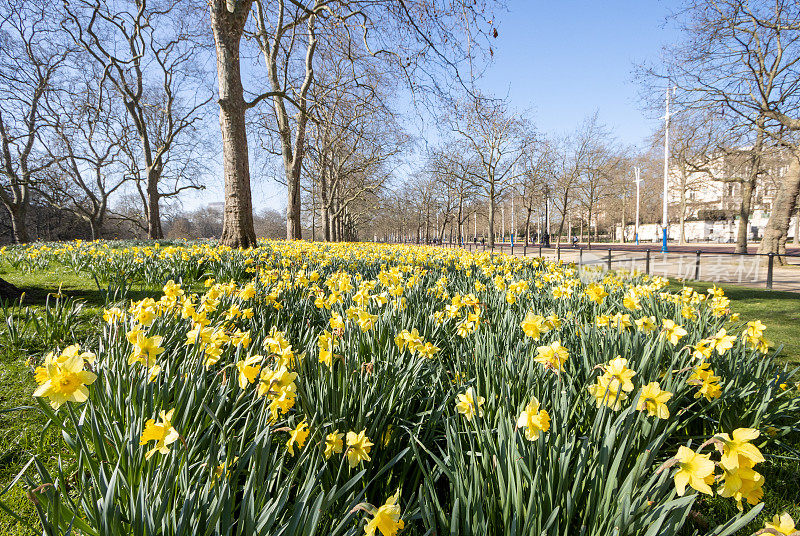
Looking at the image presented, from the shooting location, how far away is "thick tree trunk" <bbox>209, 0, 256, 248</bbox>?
7.84 metres

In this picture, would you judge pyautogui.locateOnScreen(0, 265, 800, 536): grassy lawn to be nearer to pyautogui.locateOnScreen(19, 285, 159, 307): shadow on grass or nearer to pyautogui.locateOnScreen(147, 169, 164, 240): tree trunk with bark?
pyautogui.locateOnScreen(19, 285, 159, 307): shadow on grass

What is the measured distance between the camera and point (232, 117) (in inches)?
309

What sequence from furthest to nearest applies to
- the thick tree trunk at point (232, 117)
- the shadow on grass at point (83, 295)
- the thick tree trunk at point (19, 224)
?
the thick tree trunk at point (19, 224) → the thick tree trunk at point (232, 117) → the shadow on grass at point (83, 295)

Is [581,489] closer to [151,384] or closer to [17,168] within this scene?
[151,384]

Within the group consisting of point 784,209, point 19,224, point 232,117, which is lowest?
point 784,209

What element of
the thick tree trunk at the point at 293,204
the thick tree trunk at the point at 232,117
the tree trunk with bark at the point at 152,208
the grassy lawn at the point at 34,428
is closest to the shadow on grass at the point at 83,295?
the grassy lawn at the point at 34,428

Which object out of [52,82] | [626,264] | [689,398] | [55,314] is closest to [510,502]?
[689,398]

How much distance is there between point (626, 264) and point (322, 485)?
1370cm

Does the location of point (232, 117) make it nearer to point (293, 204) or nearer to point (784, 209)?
point (293, 204)

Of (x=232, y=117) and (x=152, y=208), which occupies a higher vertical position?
(x=232, y=117)

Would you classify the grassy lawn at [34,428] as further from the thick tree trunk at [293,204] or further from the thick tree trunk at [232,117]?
the thick tree trunk at [293,204]

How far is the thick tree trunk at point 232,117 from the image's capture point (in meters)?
7.84

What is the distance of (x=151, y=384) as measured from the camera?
1.59 metres

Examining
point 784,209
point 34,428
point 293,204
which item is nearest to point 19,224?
point 293,204
